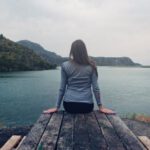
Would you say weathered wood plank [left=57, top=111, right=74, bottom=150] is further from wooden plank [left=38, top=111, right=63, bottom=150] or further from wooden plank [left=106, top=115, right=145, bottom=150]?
wooden plank [left=106, top=115, right=145, bottom=150]

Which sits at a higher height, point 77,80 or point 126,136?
point 77,80

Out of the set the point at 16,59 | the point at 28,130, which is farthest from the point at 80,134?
the point at 16,59

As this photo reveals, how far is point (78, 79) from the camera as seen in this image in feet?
22.1

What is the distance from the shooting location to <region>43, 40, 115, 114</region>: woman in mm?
6562

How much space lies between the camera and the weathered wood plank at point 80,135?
4.26 metres

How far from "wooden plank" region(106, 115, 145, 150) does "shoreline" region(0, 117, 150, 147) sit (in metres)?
5.86

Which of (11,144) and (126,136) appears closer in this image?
(126,136)

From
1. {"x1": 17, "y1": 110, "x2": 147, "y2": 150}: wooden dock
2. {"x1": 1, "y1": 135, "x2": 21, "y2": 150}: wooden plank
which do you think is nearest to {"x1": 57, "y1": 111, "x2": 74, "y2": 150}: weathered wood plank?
{"x1": 17, "y1": 110, "x2": 147, "y2": 150}: wooden dock

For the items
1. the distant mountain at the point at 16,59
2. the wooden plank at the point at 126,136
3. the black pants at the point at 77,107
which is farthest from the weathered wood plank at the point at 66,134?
the distant mountain at the point at 16,59

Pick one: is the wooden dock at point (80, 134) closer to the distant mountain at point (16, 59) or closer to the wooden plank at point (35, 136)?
the wooden plank at point (35, 136)

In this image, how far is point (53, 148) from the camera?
420cm

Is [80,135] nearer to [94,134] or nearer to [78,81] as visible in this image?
[94,134]

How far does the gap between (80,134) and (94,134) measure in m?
0.22

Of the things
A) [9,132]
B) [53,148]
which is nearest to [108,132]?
[53,148]
